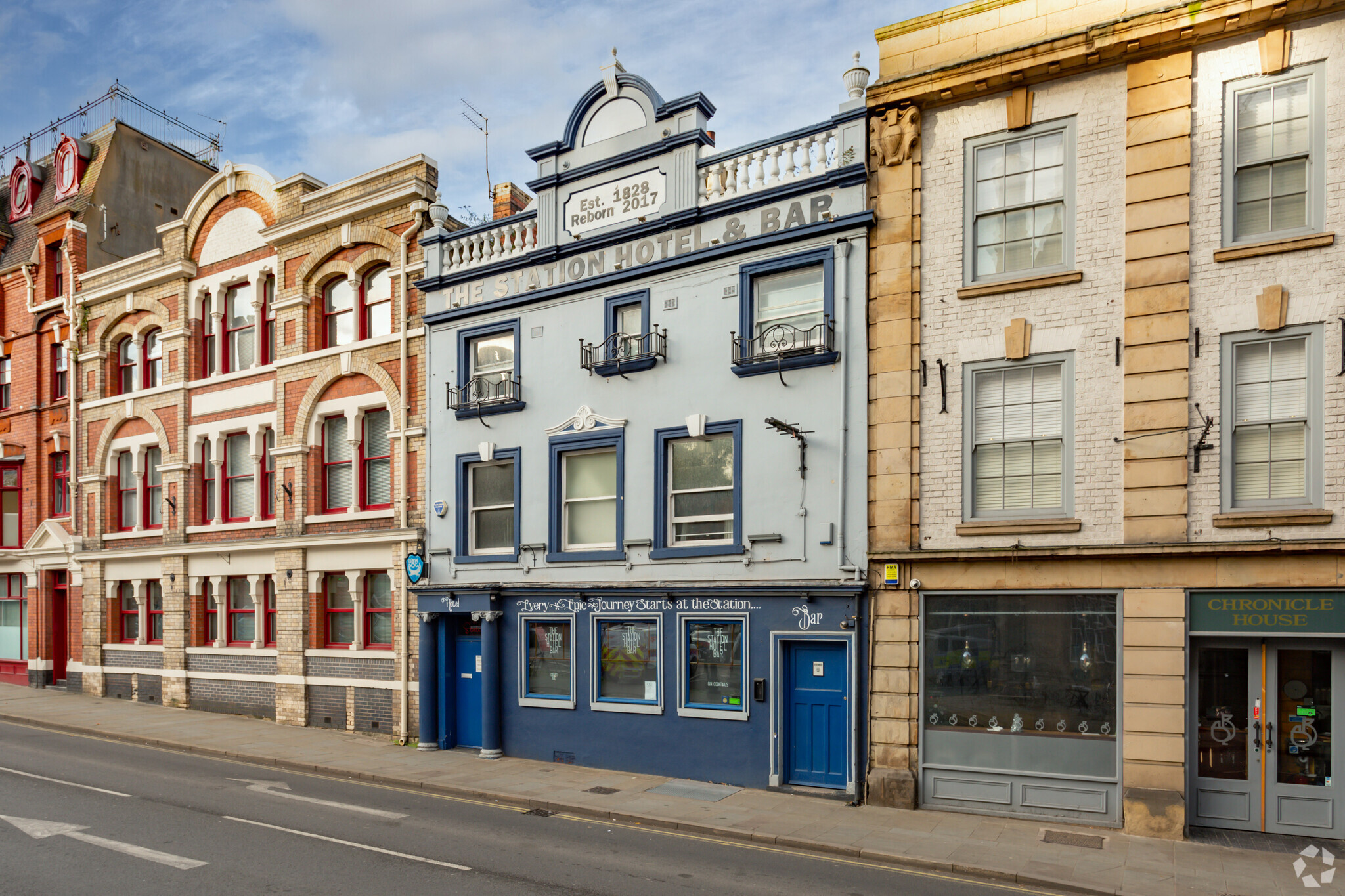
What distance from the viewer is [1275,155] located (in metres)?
12.0

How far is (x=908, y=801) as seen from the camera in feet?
43.4

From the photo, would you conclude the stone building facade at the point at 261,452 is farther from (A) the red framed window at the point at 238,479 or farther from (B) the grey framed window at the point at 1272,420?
(B) the grey framed window at the point at 1272,420

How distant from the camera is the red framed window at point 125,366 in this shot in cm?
2680

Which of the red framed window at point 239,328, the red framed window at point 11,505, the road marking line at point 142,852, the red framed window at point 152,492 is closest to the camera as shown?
the road marking line at point 142,852

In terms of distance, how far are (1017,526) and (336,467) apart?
15.1 meters

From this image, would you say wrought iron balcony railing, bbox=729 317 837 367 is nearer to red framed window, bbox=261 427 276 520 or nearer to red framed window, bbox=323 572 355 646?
red framed window, bbox=323 572 355 646

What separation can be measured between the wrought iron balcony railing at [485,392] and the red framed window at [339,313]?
4.15 metres

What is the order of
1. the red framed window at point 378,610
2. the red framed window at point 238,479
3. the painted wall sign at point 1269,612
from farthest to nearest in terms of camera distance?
the red framed window at point 238,479, the red framed window at point 378,610, the painted wall sign at point 1269,612

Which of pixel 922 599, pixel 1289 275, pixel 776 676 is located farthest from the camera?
pixel 776 676

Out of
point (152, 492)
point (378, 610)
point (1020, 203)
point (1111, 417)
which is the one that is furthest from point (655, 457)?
point (152, 492)

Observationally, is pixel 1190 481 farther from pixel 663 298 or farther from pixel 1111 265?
pixel 663 298

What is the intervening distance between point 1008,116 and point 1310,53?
11.8 ft

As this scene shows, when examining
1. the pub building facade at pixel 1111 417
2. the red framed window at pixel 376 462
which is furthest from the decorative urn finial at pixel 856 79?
the red framed window at pixel 376 462

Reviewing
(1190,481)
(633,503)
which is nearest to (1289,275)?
(1190,481)
